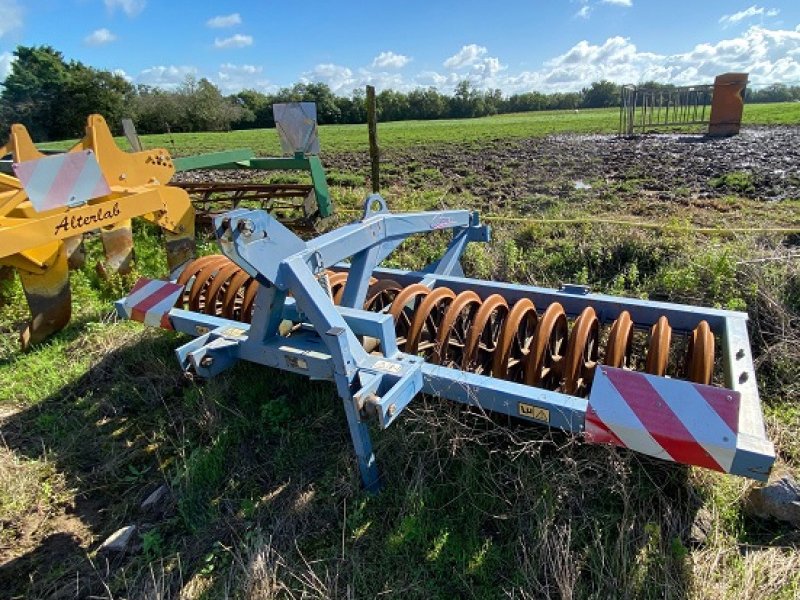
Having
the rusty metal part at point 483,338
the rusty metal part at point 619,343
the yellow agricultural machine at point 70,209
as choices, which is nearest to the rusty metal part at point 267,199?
the yellow agricultural machine at point 70,209

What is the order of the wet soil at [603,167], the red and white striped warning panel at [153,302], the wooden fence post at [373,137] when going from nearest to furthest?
the red and white striped warning panel at [153,302] < the wooden fence post at [373,137] < the wet soil at [603,167]

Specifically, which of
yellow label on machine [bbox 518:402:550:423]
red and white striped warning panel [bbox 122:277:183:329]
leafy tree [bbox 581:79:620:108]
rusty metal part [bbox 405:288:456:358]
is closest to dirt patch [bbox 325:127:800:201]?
rusty metal part [bbox 405:288:456:358]

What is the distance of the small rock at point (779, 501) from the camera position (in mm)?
2455

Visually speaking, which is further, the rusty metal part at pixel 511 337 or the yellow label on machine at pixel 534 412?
the rusty metal part at pixel 511 337

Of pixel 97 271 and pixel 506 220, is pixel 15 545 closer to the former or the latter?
pixel 97 271

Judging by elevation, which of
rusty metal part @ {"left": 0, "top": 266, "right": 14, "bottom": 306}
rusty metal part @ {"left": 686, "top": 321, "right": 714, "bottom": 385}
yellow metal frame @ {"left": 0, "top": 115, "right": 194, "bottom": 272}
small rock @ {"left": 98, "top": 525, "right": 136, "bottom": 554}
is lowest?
small rock @ {"left": 98, "top": 525, "right": 136, "bottom": 554}

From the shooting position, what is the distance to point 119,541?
2750mm

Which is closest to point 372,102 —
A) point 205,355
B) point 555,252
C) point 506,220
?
point 506,220

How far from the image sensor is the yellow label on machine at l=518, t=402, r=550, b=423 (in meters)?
2.43

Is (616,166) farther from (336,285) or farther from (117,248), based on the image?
(117,248)

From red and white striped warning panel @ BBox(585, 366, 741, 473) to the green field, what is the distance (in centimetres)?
57

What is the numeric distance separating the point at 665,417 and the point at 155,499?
2796mm

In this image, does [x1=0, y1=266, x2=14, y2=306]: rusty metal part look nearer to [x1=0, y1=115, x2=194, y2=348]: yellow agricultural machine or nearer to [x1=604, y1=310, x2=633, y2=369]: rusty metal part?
[x1=0, y1=115, x2=194, y2=348]: yellow agricultural machine

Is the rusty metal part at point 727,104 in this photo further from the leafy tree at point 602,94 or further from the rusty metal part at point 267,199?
the leafy tree at point 602,94
